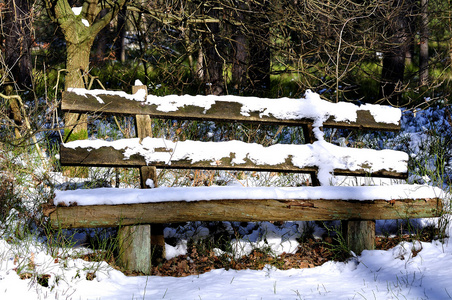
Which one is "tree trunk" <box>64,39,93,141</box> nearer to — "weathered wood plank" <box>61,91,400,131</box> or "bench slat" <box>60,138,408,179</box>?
"weathered wood plank" <box>61,91,400,131</box>

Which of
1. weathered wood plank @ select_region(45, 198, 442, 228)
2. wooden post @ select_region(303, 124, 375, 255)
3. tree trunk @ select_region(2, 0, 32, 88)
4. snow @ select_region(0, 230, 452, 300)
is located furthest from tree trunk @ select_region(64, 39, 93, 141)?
wooden post @ select_region(303, 124, 375, 255)

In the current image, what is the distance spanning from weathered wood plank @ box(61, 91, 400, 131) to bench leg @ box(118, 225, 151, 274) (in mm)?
1134

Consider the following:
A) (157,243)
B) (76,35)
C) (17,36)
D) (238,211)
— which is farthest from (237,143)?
(17,36)

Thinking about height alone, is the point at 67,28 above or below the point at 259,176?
above

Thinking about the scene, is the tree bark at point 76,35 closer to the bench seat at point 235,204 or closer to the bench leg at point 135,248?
the bench seat at point 235,204

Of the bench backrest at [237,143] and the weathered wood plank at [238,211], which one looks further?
the bench backrest at [237,143]

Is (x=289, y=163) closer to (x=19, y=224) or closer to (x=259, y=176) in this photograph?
(x=259, y=176)

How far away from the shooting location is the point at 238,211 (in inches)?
141

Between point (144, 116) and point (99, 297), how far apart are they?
1728 mm

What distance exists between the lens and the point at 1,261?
10.5 ft

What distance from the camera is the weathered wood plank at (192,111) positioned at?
3982 mm

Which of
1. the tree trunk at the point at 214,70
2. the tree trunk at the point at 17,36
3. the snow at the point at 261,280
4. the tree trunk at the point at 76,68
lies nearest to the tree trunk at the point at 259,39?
the tree trunk at the point at 214,70

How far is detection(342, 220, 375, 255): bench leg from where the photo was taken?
150 inches

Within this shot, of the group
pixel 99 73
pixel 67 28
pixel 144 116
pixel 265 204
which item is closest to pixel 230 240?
pixel 265 204
